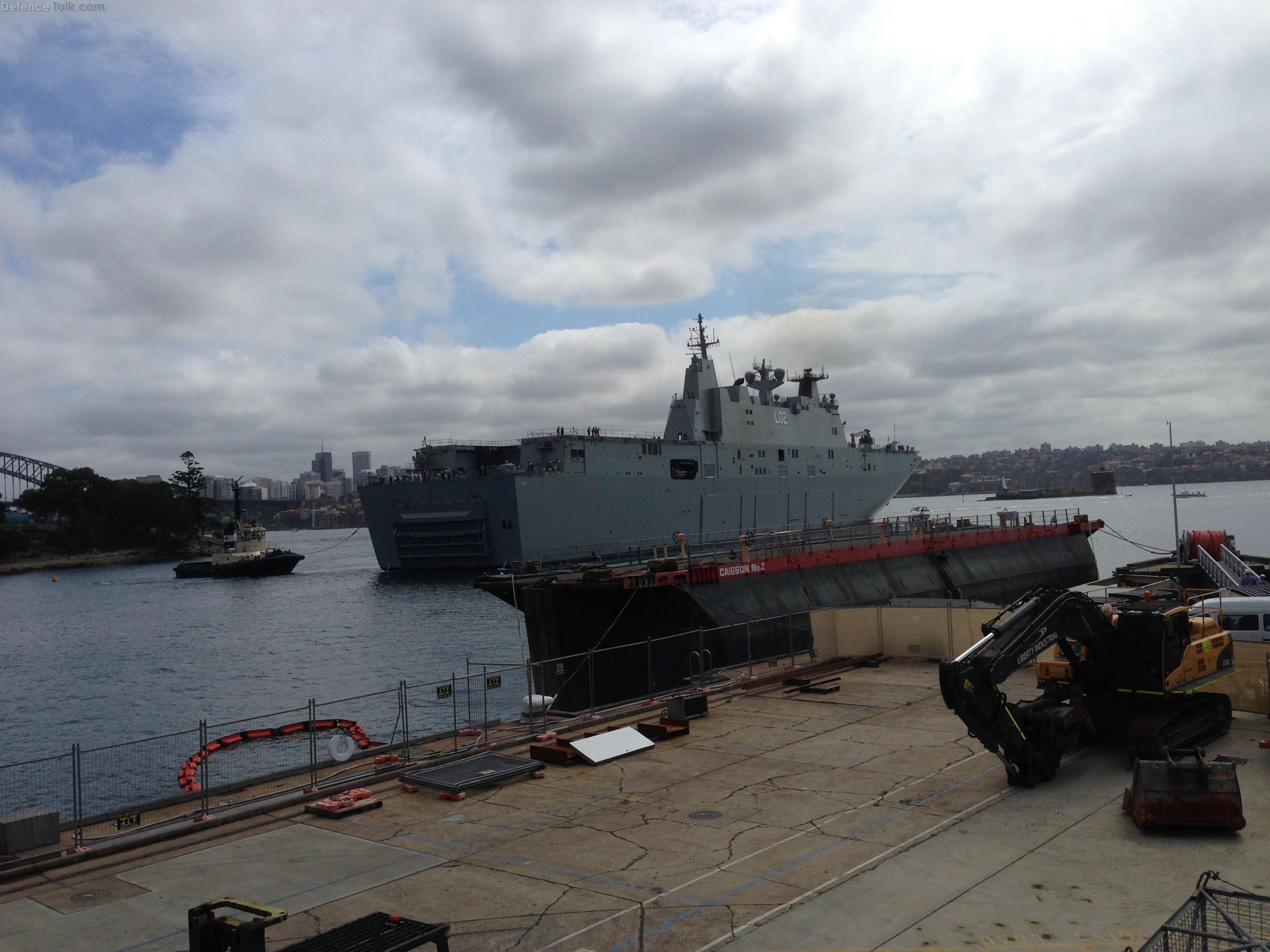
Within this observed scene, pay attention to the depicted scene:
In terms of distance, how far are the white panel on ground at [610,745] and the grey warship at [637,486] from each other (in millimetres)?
35462

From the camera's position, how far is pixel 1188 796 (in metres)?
Result: 8.69

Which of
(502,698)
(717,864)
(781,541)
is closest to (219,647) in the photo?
(502,698)

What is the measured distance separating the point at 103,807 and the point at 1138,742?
61.7 ft

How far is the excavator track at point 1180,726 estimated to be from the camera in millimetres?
10586

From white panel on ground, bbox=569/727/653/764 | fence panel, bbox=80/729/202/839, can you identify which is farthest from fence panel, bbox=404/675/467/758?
fence panel, bbox=80/729/202/839

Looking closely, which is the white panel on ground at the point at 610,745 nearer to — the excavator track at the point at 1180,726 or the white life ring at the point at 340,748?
the white life ring at the point at 340,748

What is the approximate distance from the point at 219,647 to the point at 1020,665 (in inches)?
1516

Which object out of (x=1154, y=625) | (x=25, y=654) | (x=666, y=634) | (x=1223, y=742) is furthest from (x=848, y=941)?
(x=25, y=654)

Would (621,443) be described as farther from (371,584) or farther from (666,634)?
(666,634)

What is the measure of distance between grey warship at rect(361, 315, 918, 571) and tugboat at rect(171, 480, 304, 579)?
80.5ft

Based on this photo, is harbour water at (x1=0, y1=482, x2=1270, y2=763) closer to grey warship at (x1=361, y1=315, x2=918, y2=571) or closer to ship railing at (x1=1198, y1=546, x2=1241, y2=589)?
grey warship at (x1=361, y1=315, x2=918, y2=571)

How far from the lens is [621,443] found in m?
55.2

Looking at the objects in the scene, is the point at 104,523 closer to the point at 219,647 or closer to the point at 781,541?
the point at 219,647

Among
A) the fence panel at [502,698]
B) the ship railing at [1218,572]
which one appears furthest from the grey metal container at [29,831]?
the ship railing at [1218,572]
